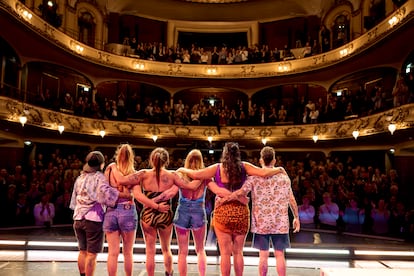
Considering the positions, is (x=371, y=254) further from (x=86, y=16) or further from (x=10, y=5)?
Answer: (x=86, y=16)

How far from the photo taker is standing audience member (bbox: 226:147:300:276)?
386cm

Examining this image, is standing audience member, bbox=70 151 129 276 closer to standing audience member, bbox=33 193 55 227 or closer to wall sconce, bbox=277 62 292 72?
standing audience member, bbox=33 193 55 227

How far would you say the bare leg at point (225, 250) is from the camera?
145 inches

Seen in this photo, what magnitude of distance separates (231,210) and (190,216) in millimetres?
462

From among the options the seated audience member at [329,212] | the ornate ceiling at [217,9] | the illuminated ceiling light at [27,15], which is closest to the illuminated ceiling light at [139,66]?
the ornate ceiling at [217,9]

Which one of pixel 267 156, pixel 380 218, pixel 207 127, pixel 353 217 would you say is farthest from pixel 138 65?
pixel 267 156

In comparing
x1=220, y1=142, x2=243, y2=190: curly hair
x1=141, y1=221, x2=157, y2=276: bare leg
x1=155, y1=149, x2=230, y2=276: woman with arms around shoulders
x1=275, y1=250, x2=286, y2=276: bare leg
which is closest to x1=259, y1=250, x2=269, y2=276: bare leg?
x1=275, y1=250, x2=286, y2=276: bare leg

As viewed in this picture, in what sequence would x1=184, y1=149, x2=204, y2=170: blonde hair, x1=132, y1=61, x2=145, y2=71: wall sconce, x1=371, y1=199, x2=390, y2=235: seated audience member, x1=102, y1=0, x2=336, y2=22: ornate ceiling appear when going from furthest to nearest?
1. x1=102, y1=0, x2=336, y2=22: ornate ceiling
2. x1=132, y1=61, x2=145, y2=71: wall sconce
3. x1=371, y1=199, x2=390, y2=235: seated audience member
4. x1=184, y1=149, x2=204, y2=170: blonde hair

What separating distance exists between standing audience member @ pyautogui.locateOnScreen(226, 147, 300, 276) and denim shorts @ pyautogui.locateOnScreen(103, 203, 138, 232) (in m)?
1.26

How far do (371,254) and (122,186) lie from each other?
468 centimetres

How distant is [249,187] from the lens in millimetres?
3861

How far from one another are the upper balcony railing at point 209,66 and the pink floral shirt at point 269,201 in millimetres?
10232

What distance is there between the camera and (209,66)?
1867cm

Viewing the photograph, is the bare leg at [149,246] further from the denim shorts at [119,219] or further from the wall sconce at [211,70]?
the wall sconce at [211,70]
